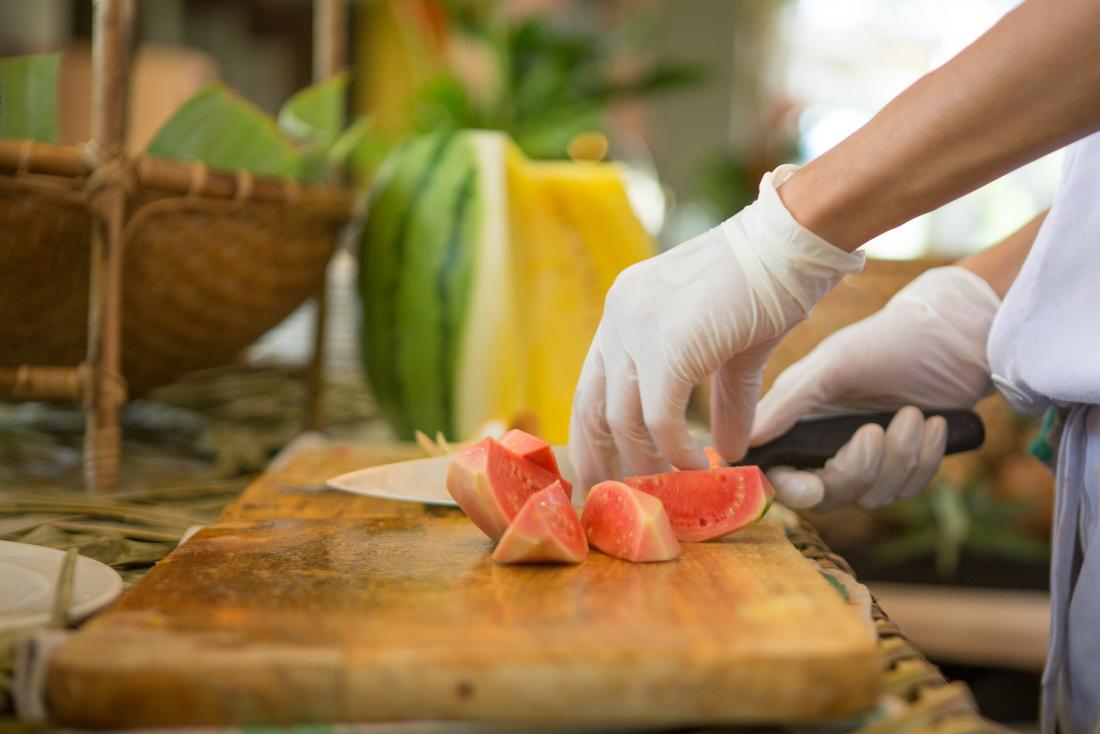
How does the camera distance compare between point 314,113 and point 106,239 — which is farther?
point 314,113

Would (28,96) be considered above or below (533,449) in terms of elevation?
above

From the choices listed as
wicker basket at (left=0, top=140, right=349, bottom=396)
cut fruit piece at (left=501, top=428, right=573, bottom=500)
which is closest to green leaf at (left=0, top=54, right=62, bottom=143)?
wicker basket at (left=0, top=140, right=349, bottom=396)

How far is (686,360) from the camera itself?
3.16 feet

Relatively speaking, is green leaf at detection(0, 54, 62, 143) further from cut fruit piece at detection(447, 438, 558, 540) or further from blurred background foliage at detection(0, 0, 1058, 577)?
cut fruit piece at detection(447, 438, 558, 540)

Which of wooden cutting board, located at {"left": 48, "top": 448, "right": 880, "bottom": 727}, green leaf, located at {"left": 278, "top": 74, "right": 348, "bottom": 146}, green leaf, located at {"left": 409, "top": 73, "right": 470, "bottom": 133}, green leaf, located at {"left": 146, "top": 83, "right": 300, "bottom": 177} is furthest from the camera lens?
green leaf, located at {"left": 409, "top": 73, "right": 470, "bottom": 133}

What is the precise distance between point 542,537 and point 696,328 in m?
0.28

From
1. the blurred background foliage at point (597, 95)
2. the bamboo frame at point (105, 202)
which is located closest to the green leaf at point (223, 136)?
the blurred background foliage at point (597, 95)

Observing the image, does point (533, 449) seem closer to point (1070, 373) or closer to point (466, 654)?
point (466, 654)

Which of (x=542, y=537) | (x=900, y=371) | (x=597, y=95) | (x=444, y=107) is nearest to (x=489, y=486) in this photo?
(x=542, y=537)

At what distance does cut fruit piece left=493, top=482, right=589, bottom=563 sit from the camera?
0.80m

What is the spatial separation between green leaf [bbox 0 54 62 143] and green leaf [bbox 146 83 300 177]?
159 mm

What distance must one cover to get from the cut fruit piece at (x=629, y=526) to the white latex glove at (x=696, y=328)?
0.14 metres

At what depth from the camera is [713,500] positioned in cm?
93

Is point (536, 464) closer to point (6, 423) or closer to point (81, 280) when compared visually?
point (81, 280)
